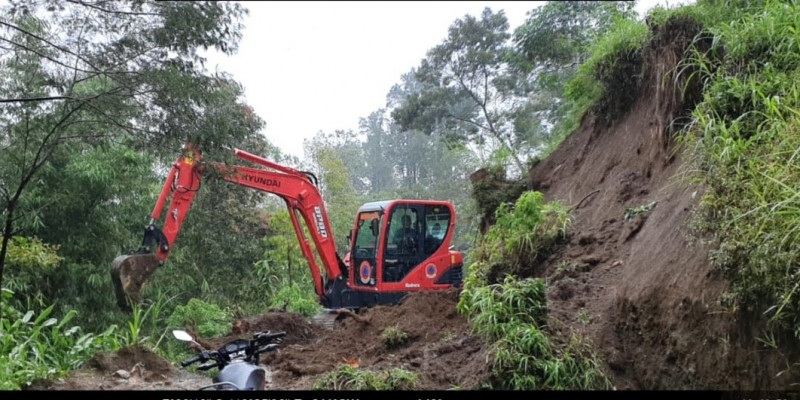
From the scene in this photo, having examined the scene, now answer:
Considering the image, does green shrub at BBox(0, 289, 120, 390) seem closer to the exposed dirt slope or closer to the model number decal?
the model number decal

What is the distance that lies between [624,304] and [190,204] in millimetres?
6155

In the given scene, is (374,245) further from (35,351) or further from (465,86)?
(465,86)

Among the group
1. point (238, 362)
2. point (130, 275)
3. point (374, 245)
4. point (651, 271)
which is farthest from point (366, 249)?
point (238, 362)

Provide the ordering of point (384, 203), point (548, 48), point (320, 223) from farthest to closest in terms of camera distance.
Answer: point (548, 48) < point (320, 223) < point (384, 203)

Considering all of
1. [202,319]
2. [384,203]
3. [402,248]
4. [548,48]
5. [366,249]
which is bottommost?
[402,248]

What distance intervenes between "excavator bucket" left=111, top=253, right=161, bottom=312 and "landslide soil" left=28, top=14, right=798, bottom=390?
1.64 metres

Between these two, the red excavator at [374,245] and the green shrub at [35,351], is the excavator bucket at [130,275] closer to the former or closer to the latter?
the green shrub at [35,351]

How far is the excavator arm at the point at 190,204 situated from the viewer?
6.91 meters

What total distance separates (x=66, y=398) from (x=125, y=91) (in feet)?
8.21

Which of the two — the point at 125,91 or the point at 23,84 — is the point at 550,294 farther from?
the point at 23,84

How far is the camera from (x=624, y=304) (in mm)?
4523

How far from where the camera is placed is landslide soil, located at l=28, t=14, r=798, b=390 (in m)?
3.83

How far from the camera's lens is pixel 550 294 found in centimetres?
518

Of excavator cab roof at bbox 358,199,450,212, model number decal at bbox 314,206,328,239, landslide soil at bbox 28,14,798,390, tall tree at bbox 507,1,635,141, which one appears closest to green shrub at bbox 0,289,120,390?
landslide soil at bbox 28,14,798,390
